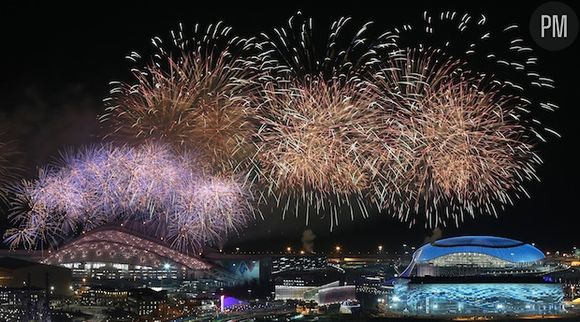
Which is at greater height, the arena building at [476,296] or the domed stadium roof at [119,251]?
the domed stadium roof at [119,251]

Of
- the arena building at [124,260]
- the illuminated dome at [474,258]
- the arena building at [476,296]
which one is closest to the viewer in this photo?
the arena building at [476,296]

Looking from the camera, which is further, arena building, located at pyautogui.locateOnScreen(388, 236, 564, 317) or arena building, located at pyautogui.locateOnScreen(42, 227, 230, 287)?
arena building, located at pyautogui.locateOnScreen(42, 227, 230, 287)

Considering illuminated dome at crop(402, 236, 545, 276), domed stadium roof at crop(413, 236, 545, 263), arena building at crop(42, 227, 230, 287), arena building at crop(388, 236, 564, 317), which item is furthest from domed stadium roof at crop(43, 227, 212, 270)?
arena building at crop(388, 236, 564, 317)

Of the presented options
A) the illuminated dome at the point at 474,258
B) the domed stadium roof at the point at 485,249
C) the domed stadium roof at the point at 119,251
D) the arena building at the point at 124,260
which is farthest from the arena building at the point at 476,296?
the domed stadium roof at the point at 119,251

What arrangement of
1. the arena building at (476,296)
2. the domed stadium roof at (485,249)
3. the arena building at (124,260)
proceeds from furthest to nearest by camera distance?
the arena building at (124,260)
the domed stadium roof at (485,249)
the arena building at (476,296)

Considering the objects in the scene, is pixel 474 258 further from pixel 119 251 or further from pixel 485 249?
pixel 119 251

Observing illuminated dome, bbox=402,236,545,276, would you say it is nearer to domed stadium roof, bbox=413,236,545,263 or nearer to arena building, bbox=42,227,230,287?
domed stadium roof, bbox=413,236,545,263

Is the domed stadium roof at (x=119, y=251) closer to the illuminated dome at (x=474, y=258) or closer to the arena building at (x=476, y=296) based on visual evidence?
the illuminated dome at (x=474, y=258)
